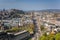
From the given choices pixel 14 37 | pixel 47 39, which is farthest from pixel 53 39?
pixel 14 37

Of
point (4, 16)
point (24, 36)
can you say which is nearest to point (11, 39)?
point (24, 36)

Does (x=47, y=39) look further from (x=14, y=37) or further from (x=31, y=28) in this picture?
(x=31, y=28)

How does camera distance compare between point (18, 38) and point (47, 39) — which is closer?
point (47, 39)

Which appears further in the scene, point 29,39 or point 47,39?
point 29,39

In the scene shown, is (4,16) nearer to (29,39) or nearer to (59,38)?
(29,39)

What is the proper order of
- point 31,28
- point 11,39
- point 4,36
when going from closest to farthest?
point 4,36 → point 11,39 → point 31,28

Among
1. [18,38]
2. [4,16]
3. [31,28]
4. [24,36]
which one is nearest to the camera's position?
[18,38]

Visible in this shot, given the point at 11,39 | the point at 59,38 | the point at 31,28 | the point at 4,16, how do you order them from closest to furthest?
the point at 59,38, the point at 11,39, the point at 31,28, the point at 4,16

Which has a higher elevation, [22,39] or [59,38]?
[59,38]

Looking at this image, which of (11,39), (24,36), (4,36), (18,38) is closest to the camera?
(4,36)
